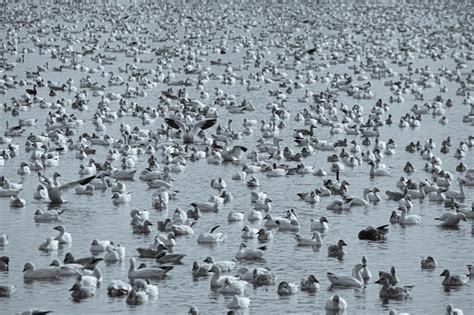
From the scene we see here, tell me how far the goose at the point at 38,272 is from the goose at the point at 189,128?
620 inches

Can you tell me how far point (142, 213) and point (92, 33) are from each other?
5195 centimetres

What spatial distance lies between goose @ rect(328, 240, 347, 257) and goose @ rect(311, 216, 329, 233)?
82.9 inches

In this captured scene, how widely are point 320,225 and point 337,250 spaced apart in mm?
2306

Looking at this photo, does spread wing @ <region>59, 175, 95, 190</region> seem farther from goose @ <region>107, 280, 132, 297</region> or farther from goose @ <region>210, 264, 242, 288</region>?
goose @ <region>107, 280, 132, 297</region>

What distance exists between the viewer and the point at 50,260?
81.6ft

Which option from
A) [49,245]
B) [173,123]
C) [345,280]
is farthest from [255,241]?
[173,123]

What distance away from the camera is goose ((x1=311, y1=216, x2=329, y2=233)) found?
28.1m

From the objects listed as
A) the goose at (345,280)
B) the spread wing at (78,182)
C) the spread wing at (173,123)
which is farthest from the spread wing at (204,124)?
the goose at (345,280)

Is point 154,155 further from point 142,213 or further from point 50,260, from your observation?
point 50,260

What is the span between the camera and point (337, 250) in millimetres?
25828

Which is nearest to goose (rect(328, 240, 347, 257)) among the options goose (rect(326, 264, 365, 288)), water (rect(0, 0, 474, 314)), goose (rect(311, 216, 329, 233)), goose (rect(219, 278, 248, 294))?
water (rect(0, 0, 474, 314))

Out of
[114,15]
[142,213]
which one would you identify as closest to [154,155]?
[142,213]

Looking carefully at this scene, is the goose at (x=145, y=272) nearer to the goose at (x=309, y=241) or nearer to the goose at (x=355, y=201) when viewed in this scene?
the goose at (x=309, y=241)

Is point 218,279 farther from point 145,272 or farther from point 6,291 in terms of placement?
point 6,291
